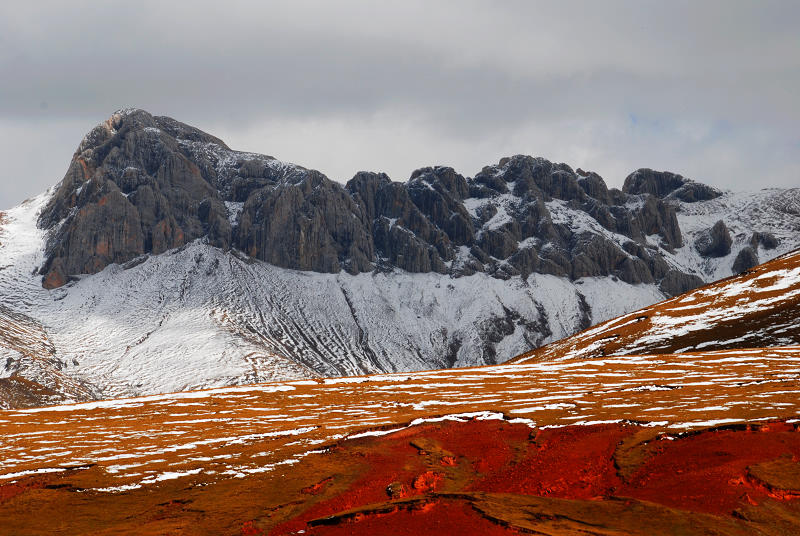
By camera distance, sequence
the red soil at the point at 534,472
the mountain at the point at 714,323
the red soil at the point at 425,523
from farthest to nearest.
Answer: the mountain at the point at 714,323
the red soil at the point at 534,472
the red soil at the point at 425,523

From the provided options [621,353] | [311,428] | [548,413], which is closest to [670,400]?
[548,413]

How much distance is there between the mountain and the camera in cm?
11850

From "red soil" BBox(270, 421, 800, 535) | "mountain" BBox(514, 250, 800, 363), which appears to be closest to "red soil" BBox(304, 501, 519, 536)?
"red soil" BBox(270, 421, 800, 535)

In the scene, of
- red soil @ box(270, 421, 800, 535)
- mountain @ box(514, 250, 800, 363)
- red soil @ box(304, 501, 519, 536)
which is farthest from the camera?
mountain @ box(514, 250, 800, 363)

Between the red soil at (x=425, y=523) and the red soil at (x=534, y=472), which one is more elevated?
the red soil at (x=425, y=523)

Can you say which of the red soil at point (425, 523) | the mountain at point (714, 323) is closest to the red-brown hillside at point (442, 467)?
the red soil at point (425, 523)

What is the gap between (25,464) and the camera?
1763 inches

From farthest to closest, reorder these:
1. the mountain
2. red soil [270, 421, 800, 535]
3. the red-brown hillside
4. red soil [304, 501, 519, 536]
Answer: the mountain
the red-brown hillside
red soil [270, 421, 800, 535]
red soil [304, 501, 519, 536]

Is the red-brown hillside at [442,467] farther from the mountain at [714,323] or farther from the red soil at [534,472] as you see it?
the mountain at [714,323]

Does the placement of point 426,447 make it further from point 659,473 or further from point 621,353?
point 621,353

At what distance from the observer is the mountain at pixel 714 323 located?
389ft

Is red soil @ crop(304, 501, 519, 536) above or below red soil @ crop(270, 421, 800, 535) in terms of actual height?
above

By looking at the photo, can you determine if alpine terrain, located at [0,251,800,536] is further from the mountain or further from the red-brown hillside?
the mountain

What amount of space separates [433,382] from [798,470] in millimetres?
57043
